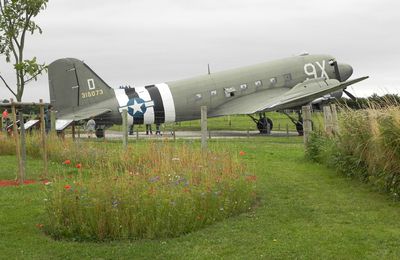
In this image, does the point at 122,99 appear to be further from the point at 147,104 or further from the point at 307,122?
the point at 307,122

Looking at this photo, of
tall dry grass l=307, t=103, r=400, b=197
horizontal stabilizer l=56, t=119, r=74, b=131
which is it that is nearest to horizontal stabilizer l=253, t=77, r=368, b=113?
horizontal stabilizer l=56, t=119, r=74, b=131

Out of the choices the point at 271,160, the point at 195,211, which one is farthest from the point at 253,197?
the point at 271,160

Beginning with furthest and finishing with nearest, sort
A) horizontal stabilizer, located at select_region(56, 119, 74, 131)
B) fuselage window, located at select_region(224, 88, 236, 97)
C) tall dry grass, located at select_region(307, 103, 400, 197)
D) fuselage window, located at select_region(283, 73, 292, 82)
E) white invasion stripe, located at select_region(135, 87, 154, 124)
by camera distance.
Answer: fuselage window, located at select_region(283, 73, 292, 82)
fuselage window, located at select_region(224, 88, 236, 97)
white invasion stripe, located at select_region(135, 87, 154, 124)
horizontal stabilizer, located at select_region(56, 119, 74, 131)
tall dry grass, located at select_region(307, 103, 400, 197)

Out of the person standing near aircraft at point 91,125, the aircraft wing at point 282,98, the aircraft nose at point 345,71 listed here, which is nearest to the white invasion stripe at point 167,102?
the aircraft wing at point 282,98

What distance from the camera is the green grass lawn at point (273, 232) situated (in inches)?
258

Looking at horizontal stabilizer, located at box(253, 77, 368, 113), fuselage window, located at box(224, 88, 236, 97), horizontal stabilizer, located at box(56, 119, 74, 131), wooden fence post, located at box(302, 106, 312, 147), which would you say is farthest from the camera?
fuselage window, located at box(224, 88, 236, 97)

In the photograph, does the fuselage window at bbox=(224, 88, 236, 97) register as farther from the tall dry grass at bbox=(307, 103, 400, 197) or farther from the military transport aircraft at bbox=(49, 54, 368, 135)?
the tall dry grass at bbox=(307, 103, 400, 197)

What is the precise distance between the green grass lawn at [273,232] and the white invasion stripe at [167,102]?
695 inches

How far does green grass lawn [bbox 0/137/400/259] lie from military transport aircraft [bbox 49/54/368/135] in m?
15.8

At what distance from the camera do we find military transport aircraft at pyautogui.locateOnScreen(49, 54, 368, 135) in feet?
87.7

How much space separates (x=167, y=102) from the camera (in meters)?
28.4

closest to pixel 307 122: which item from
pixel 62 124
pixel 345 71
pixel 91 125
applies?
pixel 62 124

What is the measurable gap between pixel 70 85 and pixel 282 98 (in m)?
12.2

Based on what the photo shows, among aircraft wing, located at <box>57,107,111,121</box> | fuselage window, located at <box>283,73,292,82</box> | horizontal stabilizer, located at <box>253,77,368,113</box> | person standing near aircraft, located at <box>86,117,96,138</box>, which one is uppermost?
fuselage window, located at <box>283,73,292,82</box>
